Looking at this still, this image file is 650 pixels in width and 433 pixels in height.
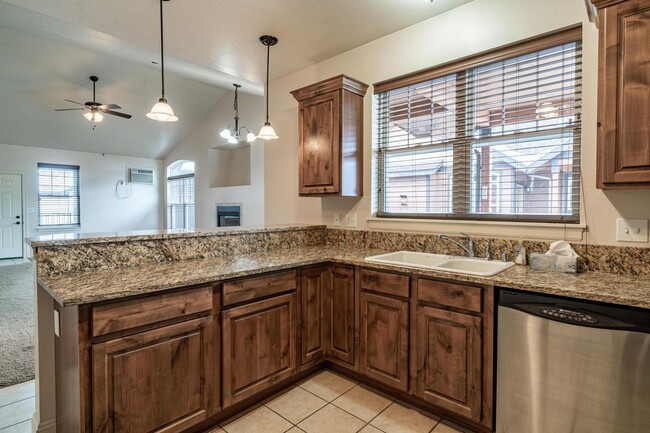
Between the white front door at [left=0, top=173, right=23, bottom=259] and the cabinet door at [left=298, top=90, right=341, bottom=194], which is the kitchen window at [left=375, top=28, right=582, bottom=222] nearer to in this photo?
the cabinet door at [left=298, top=90, right=341, bottom=194]

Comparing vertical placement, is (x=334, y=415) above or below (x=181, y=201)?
below

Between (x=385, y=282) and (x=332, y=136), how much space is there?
4.39ft

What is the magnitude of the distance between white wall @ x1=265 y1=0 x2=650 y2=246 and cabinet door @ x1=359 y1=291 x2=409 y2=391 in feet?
2.51

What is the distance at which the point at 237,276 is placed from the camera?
1.94 metres

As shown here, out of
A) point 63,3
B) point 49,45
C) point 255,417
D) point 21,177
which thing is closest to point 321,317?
point 255,417

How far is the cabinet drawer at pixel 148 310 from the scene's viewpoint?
4.84ft

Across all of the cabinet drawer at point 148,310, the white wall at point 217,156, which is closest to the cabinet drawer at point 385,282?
the cabinet drawer at point 148,310

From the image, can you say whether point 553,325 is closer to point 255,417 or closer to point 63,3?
point 255,417

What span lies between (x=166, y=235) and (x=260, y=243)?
74 cm

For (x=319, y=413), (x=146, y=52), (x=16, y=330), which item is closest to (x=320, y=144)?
(x=319, y=413)

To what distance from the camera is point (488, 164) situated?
2.40 meters

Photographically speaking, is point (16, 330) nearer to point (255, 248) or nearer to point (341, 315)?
point (255, 248)

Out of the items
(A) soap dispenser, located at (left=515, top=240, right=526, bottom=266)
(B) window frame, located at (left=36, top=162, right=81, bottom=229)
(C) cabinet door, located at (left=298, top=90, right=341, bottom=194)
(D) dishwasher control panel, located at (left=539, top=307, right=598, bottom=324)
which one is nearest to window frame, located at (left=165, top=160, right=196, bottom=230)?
(B) window frame, located at (left=36, top=162, right=81, bottom=229)

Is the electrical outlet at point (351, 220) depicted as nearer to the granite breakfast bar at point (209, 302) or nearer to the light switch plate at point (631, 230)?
the granite breakfast bar at point (209, 302)
